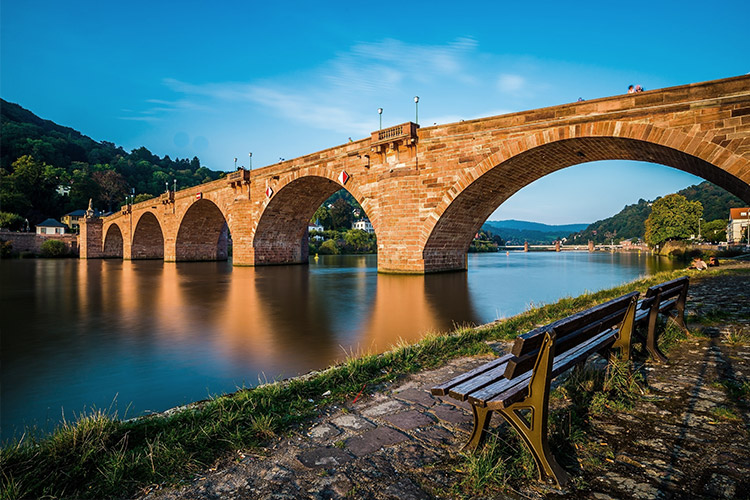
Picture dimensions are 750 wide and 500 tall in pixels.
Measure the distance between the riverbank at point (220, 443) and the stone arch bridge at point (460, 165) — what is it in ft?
37.0

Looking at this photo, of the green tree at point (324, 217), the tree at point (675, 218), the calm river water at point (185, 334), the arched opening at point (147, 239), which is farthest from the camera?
the green tree at point (324, 217)

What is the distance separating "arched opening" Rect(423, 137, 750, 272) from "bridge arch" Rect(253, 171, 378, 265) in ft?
24.1

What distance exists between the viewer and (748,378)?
127 inches

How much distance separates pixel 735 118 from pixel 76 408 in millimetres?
13680

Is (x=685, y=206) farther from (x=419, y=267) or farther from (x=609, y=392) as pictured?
(x=609, y=392)

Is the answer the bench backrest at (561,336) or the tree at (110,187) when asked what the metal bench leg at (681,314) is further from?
the tree at (110,187)

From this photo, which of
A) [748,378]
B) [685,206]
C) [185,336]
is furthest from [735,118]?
[685,206]

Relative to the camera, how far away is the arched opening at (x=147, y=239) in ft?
136

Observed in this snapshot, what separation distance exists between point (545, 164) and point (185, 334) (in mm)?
13644

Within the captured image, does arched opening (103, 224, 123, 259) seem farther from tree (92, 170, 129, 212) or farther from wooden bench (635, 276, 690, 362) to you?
wooden bench (635, 276, 690, 362)

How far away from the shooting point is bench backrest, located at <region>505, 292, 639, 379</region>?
190cm

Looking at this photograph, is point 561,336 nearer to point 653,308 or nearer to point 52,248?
point 653,308

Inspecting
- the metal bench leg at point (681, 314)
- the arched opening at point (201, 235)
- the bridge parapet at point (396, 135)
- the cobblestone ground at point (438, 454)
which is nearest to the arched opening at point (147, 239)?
the arched opening at point (201, 235)

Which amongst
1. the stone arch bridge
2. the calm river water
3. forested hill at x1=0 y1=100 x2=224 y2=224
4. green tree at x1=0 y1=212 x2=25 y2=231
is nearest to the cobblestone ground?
the calm river water
